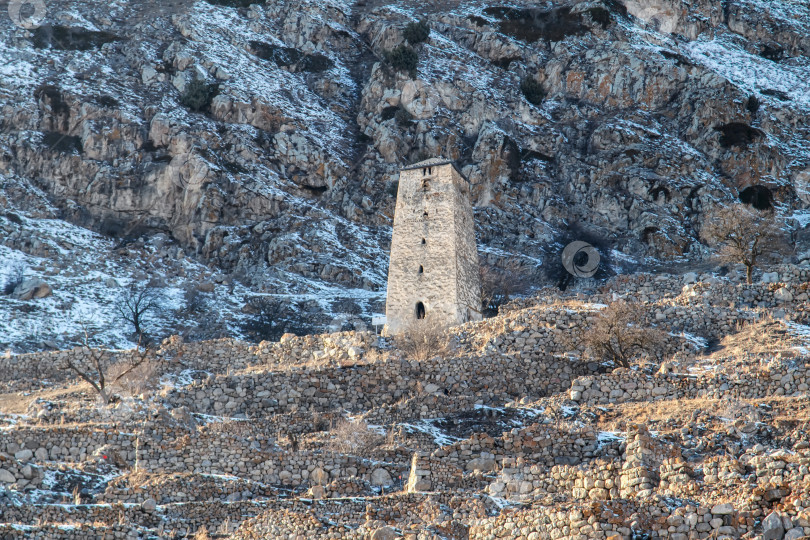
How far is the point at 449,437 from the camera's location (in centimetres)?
1878

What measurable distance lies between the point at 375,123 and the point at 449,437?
41.0 metres

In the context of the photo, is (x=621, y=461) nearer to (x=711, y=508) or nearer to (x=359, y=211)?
(x=711, y=508)

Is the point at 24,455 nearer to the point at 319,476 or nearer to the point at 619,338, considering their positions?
the point at 319,476

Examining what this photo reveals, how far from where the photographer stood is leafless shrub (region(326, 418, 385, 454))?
18688 millimetres

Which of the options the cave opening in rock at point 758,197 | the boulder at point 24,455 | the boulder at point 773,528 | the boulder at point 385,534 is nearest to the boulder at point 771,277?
the boulder at point 385,534

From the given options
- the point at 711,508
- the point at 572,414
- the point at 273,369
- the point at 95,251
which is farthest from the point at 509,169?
the point at 711,508

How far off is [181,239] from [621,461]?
38.8 meters

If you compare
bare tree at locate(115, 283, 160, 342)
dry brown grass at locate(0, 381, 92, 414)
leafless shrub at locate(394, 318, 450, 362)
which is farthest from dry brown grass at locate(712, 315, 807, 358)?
bare tree at locate(115, 283, 160, 342)

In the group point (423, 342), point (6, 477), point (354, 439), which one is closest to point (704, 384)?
point (354, 439)

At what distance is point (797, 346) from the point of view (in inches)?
832

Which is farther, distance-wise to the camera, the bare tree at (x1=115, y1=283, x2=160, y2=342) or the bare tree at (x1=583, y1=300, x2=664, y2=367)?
the bare tree at (x1=115, y1=283, x2=160, y2=342)

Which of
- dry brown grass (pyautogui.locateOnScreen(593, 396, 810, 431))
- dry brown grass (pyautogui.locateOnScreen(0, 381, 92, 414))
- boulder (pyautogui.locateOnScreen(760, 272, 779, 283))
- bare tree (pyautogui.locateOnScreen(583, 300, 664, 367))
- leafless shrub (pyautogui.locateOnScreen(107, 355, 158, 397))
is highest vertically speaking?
boulder (pyautogui.locateOnScreen(760, 272, 779, 283))

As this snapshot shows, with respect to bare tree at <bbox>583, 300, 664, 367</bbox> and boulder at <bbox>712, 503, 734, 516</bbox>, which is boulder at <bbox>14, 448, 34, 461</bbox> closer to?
bare tree at <bbox>583, 300, 664, 367</bbox>

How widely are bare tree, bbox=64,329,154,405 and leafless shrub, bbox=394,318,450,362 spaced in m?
7.00
